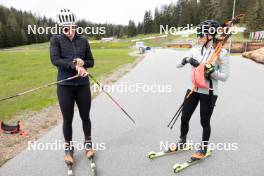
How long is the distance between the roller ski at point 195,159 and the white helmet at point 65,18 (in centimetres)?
244

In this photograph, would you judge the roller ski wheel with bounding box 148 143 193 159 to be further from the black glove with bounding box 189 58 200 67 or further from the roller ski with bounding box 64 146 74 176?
the black glove with bounding box 189 58 200 67

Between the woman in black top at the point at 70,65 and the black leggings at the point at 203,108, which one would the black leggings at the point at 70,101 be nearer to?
the woman in black top at the point at 70,65

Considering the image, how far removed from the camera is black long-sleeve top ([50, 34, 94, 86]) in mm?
3420

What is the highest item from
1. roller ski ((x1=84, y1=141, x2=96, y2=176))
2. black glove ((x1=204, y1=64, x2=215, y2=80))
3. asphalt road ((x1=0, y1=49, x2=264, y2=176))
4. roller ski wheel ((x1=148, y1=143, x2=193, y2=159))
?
black glove ((x1=204, y1=64, x2=215, y2=80))

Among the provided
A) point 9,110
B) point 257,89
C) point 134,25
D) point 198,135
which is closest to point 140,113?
point 198,135

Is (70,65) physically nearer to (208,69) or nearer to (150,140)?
(208,69)

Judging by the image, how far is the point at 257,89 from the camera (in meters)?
8.80

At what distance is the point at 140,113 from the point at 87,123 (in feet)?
7.85

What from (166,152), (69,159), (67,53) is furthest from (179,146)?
(67,53)

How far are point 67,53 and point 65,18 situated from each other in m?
0.47

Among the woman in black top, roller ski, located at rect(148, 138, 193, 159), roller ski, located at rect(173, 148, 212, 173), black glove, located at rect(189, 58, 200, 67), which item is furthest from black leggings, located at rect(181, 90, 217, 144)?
the woman in black top

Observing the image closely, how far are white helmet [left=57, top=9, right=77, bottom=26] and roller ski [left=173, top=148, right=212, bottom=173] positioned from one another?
2.44 meters

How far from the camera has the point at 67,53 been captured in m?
3.48

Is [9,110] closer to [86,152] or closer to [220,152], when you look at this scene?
[86,152]
